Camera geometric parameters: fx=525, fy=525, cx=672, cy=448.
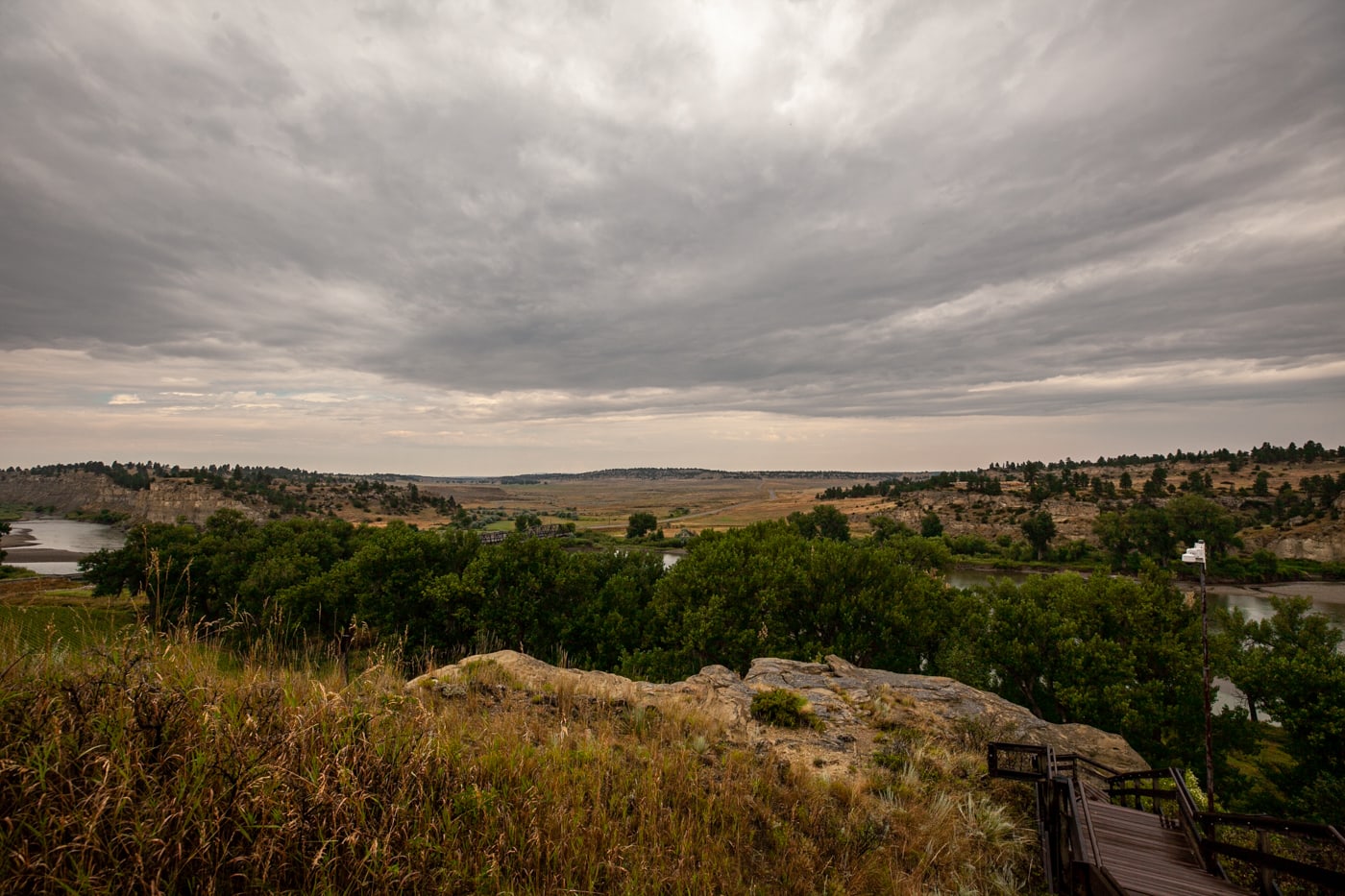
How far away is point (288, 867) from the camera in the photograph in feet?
13.0

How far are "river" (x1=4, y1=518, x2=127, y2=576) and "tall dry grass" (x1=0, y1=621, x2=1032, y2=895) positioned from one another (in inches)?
3825

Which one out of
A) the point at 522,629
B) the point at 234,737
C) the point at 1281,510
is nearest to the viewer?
the point at 234,737

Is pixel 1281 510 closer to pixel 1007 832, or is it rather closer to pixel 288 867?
pixel 1007 832

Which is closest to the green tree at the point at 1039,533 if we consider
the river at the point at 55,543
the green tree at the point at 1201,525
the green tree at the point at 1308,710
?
the green tree at the point at 1201,525

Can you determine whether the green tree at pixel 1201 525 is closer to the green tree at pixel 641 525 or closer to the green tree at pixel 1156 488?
the green tree at pixel 1156 488

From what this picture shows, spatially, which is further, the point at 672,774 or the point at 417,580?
the point at 417,580

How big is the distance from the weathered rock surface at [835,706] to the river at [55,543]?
307ft

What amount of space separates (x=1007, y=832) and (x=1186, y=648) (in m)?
33.4

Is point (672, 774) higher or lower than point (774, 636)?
higher

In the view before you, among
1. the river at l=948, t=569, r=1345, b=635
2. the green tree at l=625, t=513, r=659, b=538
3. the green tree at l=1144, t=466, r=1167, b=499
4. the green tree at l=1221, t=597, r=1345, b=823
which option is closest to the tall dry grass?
the green tree at l=1221, t=597, r=1345, b=823

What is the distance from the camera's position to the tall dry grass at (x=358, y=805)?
3646mm

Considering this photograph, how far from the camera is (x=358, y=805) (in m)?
4.30

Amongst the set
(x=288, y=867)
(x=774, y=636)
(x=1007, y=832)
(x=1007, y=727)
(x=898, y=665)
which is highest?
(x=288, y=867)

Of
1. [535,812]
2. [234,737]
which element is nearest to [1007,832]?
[535,812]
